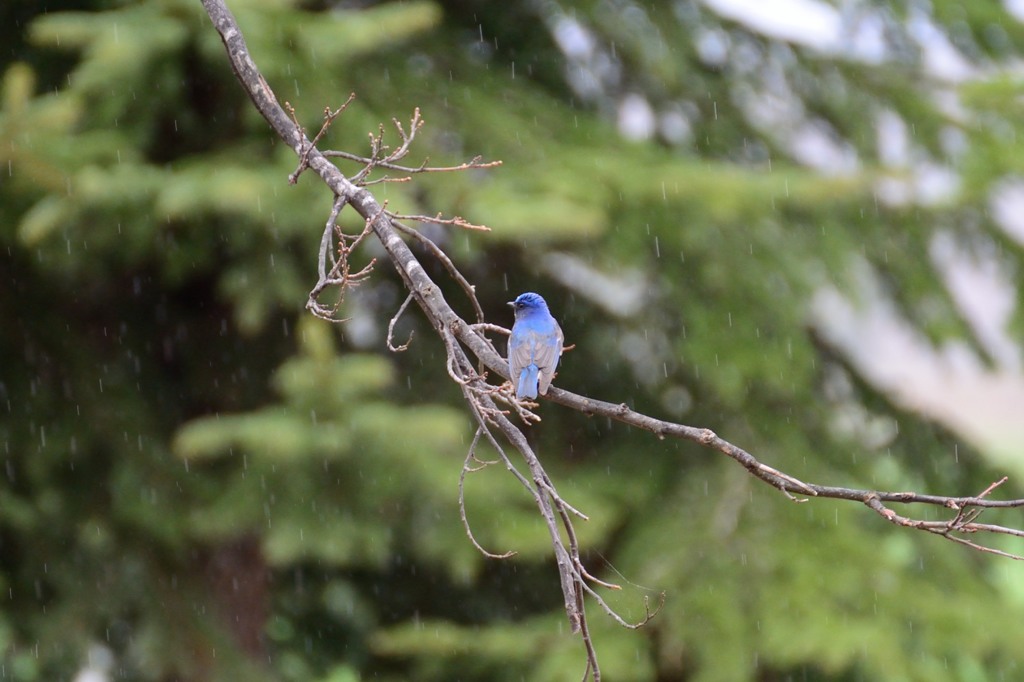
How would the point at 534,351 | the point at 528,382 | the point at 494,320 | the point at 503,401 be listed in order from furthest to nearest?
the point at 494,320 < the point at 534,351 < the point at 528,382 < the point at 503,401

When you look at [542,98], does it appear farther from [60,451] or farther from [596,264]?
[60,451]

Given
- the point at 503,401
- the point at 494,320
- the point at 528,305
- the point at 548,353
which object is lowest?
the point at 494,320

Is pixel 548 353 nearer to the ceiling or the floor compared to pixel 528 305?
nearer to the ceiling

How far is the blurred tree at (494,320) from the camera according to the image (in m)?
4.74

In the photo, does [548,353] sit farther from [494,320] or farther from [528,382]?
[494,320]

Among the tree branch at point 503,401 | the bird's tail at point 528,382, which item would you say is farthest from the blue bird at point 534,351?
the tree branch at point 503,401

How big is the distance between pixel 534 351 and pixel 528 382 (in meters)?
0.21

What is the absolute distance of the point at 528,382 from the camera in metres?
2.54

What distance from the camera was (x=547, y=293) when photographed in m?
6.05

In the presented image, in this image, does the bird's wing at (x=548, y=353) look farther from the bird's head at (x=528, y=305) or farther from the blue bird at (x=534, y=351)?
the bird's head at (x=528, y=305)

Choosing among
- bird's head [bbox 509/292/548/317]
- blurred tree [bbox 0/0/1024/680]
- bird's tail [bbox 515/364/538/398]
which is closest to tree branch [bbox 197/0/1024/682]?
bird's tail [bbox 515/364/538/398]

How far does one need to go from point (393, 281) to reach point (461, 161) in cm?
100

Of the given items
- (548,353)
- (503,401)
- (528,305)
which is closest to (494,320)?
(528,305)

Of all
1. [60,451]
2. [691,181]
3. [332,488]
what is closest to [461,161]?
[691,181]
